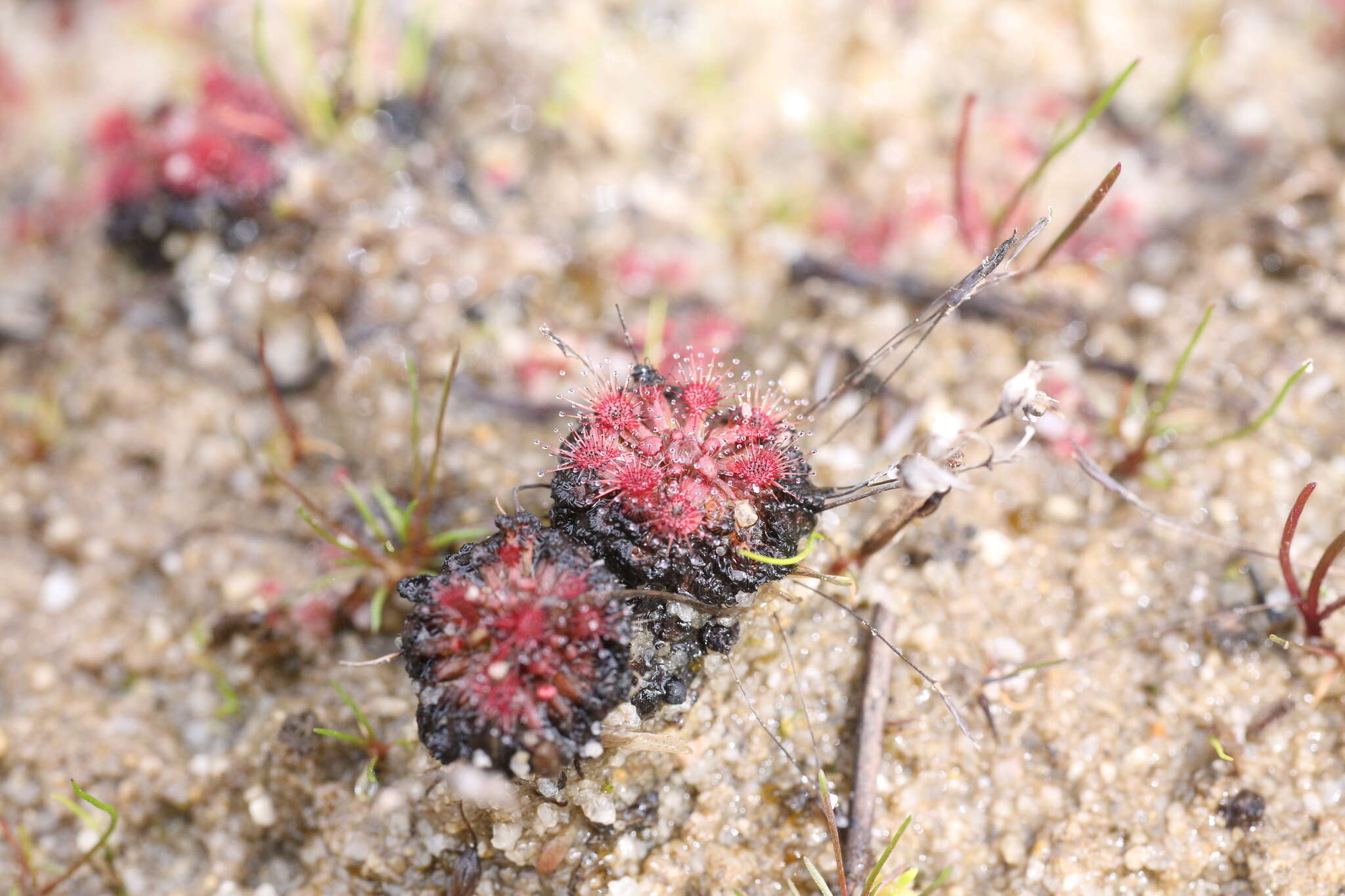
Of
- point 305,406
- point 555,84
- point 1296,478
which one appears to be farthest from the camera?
point 555,84

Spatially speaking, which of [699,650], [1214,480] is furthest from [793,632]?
[1214,480]

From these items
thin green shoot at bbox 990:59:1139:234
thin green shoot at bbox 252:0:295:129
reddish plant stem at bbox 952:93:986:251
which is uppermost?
thin green shoot at bbox 252:0:295:129

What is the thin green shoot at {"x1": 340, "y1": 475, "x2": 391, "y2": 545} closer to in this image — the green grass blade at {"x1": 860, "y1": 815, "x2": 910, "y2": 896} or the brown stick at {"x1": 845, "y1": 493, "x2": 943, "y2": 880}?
the brown stick at {"x1": 845, "y1": 493, "x2": 943, "y2": 880}

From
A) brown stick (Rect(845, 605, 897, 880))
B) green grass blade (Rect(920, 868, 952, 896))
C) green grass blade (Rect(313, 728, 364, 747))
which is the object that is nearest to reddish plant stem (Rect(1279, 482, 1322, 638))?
brown stick (Rect(845, 605, 897, 880))

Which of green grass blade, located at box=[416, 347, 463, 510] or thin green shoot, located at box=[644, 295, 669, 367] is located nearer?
green grass blade, located at box=[416, 347, 463, 510]

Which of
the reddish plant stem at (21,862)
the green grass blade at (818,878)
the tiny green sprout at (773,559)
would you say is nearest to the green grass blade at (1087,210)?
the tiny green sprout at (773,559)

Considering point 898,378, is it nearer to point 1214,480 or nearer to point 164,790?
point 1214,480

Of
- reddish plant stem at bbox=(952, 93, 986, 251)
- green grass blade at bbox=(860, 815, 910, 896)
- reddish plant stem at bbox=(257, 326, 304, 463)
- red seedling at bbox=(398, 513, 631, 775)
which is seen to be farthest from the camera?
reddish plant stem at bbox=(952, 93, 986, 251)

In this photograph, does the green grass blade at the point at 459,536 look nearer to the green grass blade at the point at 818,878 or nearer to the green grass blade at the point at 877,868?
the green grass blade at the point at 818,878
